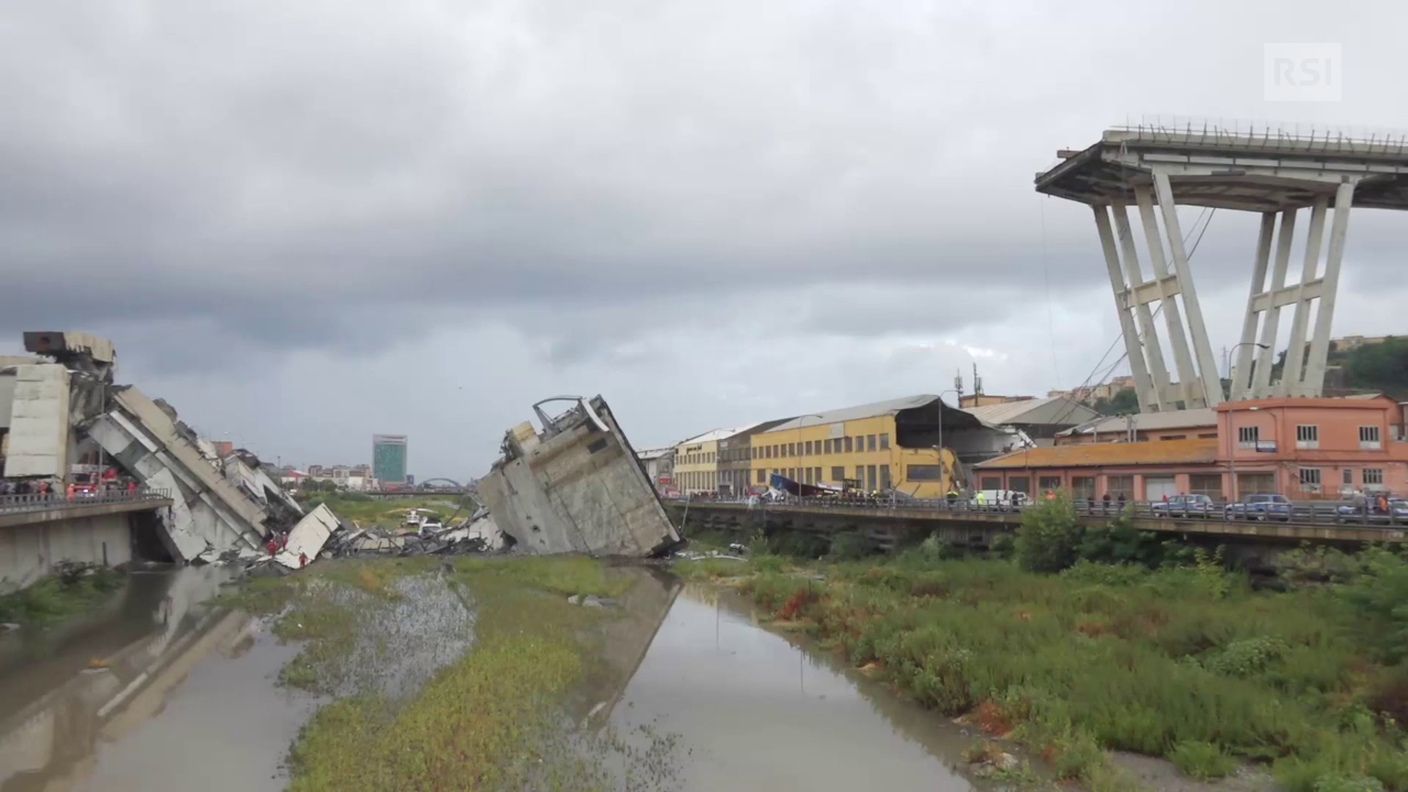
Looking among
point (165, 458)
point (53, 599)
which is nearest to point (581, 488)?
point (165, 458)

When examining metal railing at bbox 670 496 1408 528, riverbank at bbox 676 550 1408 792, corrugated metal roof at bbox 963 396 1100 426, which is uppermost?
corrugated metal roof at bbox 963 396 1100 426

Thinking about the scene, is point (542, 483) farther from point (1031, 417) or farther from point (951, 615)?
point (1031, 417)

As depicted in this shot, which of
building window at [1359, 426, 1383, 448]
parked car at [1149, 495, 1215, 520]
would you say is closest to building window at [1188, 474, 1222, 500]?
building window at [1359, 426, 1383, 448]

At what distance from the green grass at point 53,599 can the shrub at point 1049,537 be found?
28.2 m

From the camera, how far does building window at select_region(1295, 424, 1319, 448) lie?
32.0 metres

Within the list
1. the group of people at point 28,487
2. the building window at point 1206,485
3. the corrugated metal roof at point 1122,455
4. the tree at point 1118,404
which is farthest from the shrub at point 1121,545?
the tree at point 1118,404

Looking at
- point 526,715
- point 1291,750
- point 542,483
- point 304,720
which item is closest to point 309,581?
point 542,483

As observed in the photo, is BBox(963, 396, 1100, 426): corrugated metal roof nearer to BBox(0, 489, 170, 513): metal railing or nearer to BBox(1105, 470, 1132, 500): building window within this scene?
BBox(1105, 470, 1132, 500): building window

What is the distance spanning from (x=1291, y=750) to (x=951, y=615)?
30.2ft

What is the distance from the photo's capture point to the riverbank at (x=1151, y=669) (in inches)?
463

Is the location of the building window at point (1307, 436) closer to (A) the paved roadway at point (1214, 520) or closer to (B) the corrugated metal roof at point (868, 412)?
(A) the paved roadway at point (1214, 520)

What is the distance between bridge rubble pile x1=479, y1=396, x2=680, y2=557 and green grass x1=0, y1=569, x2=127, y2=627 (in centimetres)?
1718

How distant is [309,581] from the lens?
35312mm

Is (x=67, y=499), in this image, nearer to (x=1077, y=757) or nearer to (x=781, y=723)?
(x=781, y=723)
